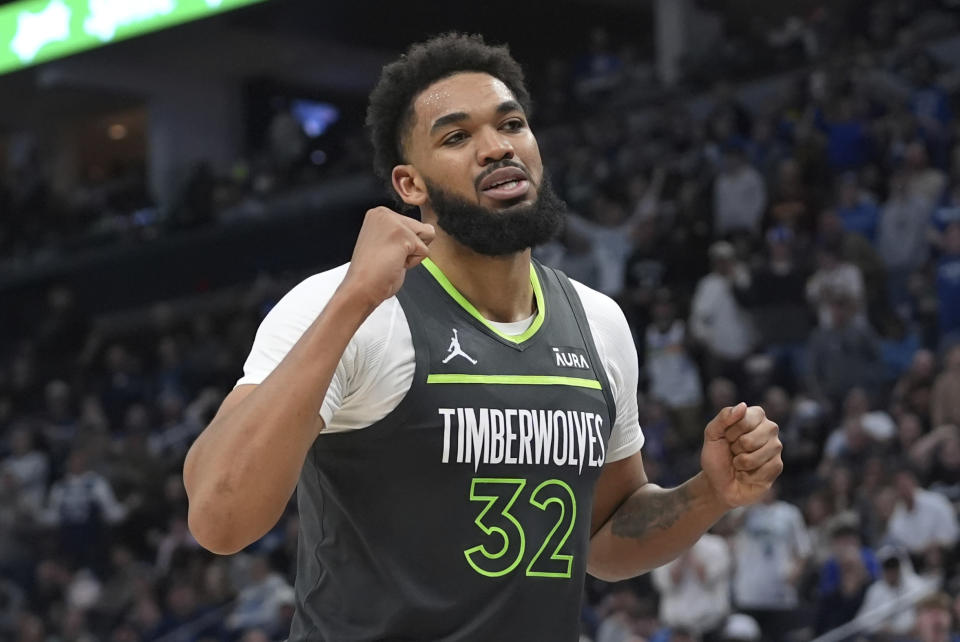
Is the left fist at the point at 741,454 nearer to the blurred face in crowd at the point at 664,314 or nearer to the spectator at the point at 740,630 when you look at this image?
the spectator at the point at 740,630

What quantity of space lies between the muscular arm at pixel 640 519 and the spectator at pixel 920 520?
5.20 m

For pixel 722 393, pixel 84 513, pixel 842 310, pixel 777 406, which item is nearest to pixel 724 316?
pixel 722 393

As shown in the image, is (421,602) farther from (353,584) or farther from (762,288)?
A: (762,288)

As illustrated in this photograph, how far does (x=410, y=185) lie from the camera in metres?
3.24

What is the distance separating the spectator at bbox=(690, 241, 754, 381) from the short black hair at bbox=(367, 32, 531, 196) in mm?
8011

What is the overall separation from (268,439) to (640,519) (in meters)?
1.08

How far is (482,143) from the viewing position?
3107 millimetres

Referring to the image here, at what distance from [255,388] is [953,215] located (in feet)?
28.2

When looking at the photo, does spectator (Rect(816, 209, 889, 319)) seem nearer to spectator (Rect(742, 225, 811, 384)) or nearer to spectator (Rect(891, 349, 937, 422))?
spectator (Rect(742, 225, 811, 384))

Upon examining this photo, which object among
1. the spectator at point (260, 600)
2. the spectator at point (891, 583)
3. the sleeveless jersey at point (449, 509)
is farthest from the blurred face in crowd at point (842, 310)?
the sleeveless jersey at point (449, 509)

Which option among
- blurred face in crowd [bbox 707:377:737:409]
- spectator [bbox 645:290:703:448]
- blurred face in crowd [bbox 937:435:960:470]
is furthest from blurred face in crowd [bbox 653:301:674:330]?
blurred face in crowd [bbox 937:435:960:470]

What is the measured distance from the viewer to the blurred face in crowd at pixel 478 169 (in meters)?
3.09

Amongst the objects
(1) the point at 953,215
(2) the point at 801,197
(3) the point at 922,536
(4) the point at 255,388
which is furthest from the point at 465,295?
(2) the point at 801,197

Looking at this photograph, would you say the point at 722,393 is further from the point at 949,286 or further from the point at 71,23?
the point at 71,23
